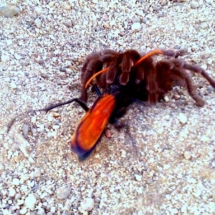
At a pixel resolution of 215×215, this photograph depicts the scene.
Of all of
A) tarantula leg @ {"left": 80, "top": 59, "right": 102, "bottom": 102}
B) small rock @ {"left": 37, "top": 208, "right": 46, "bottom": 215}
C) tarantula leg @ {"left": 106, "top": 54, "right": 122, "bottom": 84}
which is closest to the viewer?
small rock @ {"left": 37, "top": 208, "right": 46, "bottom": 215}

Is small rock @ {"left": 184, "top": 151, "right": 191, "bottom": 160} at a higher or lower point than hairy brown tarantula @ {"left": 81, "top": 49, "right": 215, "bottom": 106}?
lower

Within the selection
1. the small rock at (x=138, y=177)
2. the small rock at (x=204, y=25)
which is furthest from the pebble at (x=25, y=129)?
the small rock at (x=204, y=25)

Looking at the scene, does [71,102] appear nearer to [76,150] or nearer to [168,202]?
[76,150]

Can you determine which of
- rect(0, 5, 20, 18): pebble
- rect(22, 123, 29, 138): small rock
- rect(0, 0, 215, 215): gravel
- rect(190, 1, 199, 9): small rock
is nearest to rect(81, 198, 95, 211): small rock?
rect(0, 0, 215, 215): gravel

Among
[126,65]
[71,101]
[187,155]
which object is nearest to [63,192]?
[71,101]

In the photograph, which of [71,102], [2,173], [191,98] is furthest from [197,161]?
[2,173]

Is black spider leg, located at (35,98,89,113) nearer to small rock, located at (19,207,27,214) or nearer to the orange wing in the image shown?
the orange wing

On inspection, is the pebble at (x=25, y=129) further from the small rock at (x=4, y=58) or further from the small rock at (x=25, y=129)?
the small rock at (x=4, y=58)

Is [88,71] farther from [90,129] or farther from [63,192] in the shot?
[63,192]
